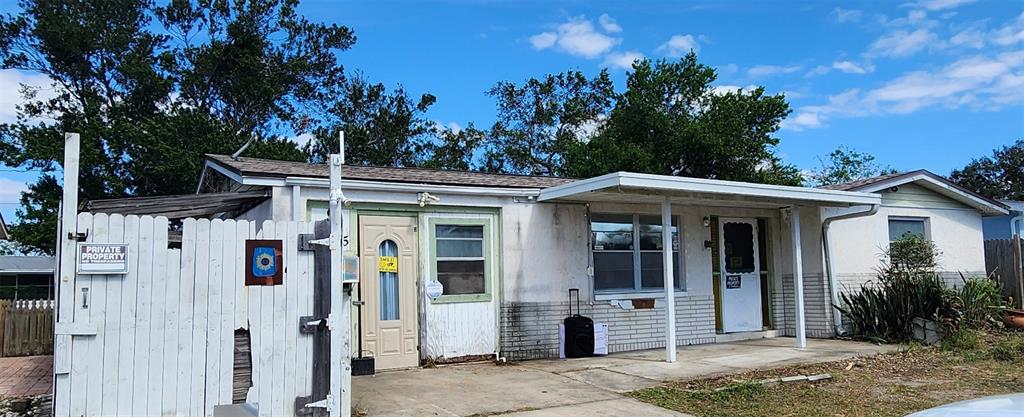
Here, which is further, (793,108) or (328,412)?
(793,108)

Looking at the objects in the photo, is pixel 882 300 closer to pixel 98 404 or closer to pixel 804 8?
pixel 804 8

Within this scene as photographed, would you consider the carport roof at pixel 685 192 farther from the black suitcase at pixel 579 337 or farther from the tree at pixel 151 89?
the tree at pixel 151 89

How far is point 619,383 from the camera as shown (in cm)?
795

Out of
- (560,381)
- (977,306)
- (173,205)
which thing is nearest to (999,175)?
(977,306)

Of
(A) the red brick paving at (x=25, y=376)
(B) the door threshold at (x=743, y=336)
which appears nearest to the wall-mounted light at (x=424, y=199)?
(A) the red brick paving at (x=25, y=376)

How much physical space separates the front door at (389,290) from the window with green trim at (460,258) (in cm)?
38

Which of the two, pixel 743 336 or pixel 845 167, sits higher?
pixel 845 167

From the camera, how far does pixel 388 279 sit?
29.1 ft

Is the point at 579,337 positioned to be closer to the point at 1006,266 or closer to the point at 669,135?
the point at 1006,266

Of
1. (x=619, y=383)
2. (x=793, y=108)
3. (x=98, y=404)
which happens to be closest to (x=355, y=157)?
(x=793, y=108)

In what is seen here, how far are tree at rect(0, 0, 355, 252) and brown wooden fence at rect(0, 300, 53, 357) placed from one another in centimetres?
1093

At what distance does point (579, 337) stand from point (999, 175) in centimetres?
4735

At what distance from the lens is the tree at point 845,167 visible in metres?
37.5

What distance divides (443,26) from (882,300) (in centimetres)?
901
